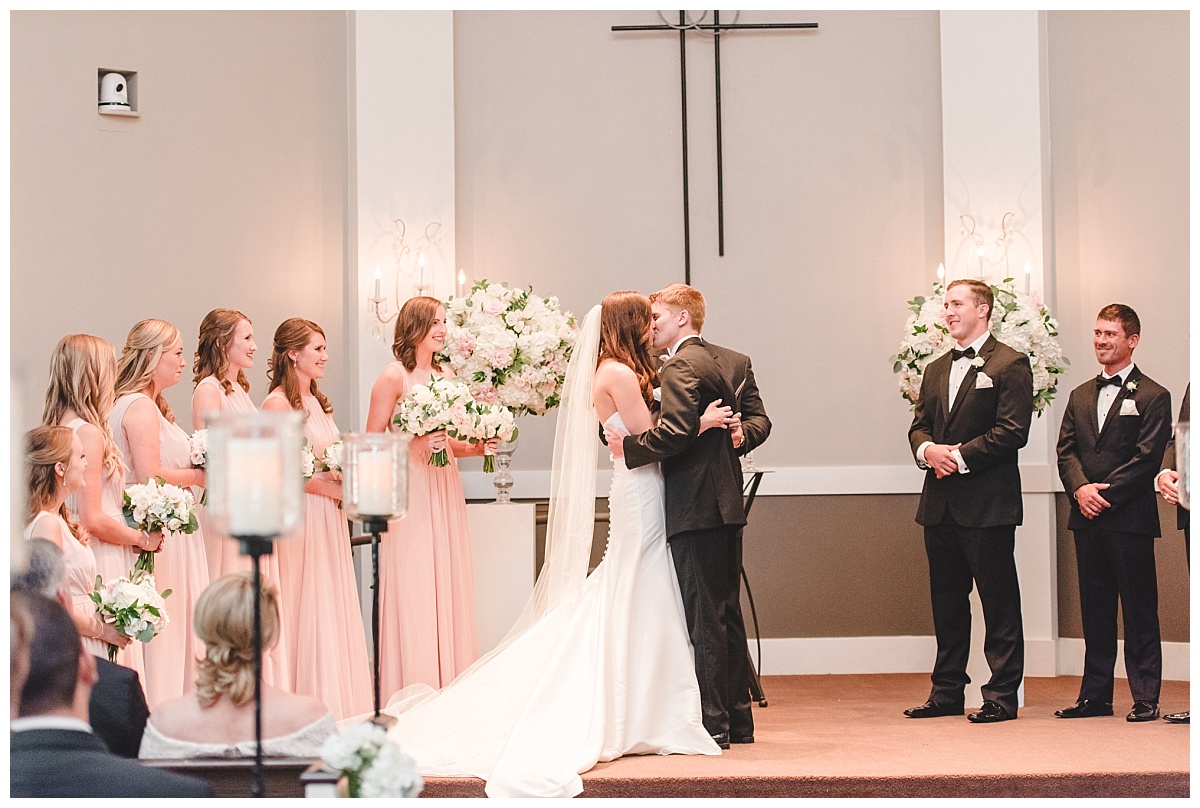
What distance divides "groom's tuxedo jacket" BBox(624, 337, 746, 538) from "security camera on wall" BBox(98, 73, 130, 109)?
3.15m

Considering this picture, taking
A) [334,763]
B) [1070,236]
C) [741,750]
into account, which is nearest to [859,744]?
A: [741,750]

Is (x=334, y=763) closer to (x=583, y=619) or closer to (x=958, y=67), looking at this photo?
(x=583, y=619)

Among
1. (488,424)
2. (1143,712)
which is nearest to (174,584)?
(488,424)

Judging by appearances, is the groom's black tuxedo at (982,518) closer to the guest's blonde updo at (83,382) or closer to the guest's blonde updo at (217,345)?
the guest's blonde updo at (217,345)

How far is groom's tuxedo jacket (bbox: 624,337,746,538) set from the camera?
4.85 m

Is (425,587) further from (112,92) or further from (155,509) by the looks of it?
(112,92)

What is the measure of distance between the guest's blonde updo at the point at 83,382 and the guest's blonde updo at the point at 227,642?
1.70 metres

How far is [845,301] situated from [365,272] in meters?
2.87

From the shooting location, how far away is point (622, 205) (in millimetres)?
7391

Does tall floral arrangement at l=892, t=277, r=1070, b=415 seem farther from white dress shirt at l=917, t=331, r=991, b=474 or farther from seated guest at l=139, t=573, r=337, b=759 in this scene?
seated guest at l=139, t=573, r=337, b=759

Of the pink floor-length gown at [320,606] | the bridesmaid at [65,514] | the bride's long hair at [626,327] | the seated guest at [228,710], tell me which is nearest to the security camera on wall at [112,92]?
the pink floor-length gown at [320,606]

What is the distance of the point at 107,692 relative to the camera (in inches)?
119

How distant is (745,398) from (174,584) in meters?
2.54

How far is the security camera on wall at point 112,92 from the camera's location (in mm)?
6016
